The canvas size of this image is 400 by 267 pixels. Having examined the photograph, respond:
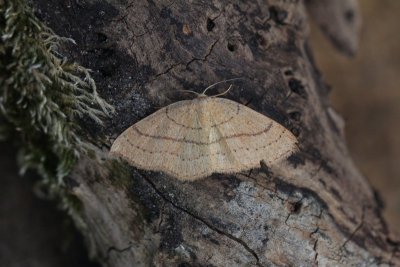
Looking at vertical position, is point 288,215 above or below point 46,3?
below

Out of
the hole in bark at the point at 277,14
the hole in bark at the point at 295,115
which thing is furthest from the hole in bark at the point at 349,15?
the hole in bark at the point at 295,115

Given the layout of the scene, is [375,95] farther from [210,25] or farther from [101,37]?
[101,37]

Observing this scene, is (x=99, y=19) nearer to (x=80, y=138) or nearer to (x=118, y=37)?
(x=118, y=37)

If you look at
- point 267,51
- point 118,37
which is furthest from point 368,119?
point 118,37

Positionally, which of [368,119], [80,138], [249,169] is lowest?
[368,119]

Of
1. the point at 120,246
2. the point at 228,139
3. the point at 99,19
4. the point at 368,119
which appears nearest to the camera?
the point at 99,19

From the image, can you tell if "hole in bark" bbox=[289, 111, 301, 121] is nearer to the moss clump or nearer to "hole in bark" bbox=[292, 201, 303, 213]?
"hole in bark" bbox=[292, 201, 303, 213]

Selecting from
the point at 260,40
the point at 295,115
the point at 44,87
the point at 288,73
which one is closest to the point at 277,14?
the point at 260,40
